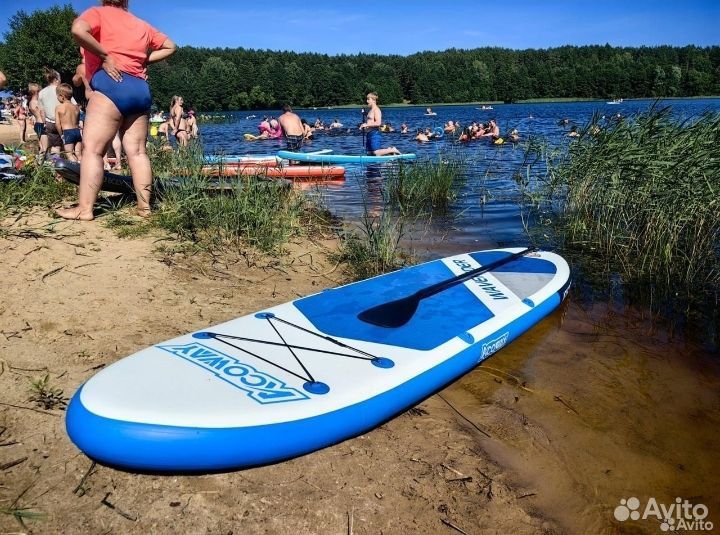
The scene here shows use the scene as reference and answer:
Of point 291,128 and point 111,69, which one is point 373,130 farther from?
point 111,69

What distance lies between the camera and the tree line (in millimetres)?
72750

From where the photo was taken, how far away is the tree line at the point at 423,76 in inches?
2864

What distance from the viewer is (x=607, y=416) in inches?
108

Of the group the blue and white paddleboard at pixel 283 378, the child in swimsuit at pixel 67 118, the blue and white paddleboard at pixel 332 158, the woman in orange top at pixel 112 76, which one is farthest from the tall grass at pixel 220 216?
the blue and white paddleboard at pixel 332 158

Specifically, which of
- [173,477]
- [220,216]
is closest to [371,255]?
[220,216]

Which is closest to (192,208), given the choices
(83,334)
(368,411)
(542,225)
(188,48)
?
(83,334)

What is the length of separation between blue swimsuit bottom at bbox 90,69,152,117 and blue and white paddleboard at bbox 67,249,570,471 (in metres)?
2.23

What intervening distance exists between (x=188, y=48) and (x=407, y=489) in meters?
107

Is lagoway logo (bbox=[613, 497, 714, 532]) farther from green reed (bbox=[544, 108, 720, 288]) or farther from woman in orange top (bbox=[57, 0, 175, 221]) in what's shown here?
woman in orange top (bbox=[57, 0, 175, 221])

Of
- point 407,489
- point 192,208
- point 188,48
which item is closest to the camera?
point 407,489

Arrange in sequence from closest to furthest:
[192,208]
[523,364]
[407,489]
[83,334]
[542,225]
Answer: [407,489] → [83,334] → [523,364] → [192,208] → [542,225]

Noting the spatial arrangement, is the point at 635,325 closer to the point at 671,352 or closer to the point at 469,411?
the point at 671,352

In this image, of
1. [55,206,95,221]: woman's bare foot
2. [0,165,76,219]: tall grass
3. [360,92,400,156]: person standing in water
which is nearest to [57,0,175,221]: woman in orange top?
[55,206,95,221]: woman's bare foot

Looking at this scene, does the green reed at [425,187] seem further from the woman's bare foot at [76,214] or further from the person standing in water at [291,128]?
the person standing in water at [291,128]
